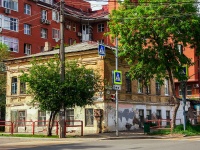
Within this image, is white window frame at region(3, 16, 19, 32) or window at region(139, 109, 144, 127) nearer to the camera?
window at region(139, 109, 144, 127)

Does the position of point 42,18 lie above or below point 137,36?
above

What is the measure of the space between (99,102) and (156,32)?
28.2ft

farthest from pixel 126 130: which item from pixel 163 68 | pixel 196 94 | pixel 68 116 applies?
pixel 196 94

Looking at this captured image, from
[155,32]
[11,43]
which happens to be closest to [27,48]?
[11,43]

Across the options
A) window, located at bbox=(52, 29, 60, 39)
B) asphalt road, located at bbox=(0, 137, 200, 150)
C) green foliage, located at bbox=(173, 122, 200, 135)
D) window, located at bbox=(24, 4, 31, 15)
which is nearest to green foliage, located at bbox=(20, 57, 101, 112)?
asphalt road, located at bbox=(0, 137, 200, 150)

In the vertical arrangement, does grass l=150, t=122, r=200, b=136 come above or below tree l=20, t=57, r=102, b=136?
below

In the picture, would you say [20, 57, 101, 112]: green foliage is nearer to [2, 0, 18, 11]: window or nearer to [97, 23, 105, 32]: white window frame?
[2, 0, 18, 11]: window

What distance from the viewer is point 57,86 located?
26.2m

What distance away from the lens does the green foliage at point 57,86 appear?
2636cm

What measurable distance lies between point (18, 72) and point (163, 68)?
15.9m

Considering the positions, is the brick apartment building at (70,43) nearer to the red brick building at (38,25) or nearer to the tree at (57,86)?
the red brick building at (38,25)

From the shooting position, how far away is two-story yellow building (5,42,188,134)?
106 ft

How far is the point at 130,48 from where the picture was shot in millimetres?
28797

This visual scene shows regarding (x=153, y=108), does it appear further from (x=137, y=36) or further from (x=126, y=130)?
(x=137, y=36)
